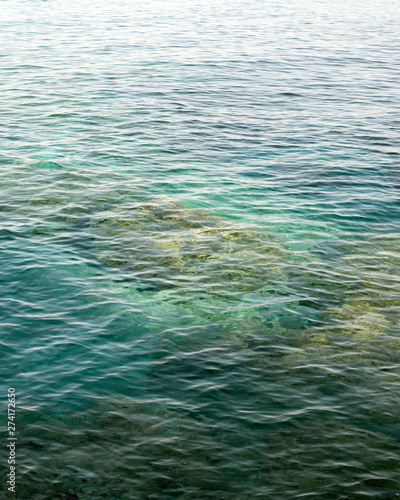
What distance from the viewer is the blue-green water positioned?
498 inches

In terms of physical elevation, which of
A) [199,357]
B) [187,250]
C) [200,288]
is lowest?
[199,357]

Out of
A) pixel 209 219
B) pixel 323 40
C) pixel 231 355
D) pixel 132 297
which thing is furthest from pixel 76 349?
pixel 323 40

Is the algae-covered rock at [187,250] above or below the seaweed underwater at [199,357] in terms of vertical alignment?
above

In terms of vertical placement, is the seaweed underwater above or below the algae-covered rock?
below

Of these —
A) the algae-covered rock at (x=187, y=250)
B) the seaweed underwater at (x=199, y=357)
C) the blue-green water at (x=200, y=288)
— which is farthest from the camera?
the algae-covered rock at (x=187, y=250)

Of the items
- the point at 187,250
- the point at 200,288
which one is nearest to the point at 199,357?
the point at 200,288

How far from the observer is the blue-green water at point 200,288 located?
1264 centimetres

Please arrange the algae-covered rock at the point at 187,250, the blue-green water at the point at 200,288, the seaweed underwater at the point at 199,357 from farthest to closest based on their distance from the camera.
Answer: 1. the algae-covered rock at the point at 187,250
2. the blue-green water at the point at 200,288
3. the seaweed underwater at the point at 199,357

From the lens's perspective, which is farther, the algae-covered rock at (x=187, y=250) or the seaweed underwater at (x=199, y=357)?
the algae-covered rock at (x=187, y=250)

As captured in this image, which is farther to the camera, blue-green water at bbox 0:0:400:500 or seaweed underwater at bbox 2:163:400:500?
blue-green water at bbox 0:0:400:500

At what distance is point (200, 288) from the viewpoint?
18969 mm

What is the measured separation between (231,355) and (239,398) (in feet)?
5.95

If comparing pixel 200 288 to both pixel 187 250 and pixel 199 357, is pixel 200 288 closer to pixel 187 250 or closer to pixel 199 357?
pixel 187 250

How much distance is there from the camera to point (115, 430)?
13305mm
